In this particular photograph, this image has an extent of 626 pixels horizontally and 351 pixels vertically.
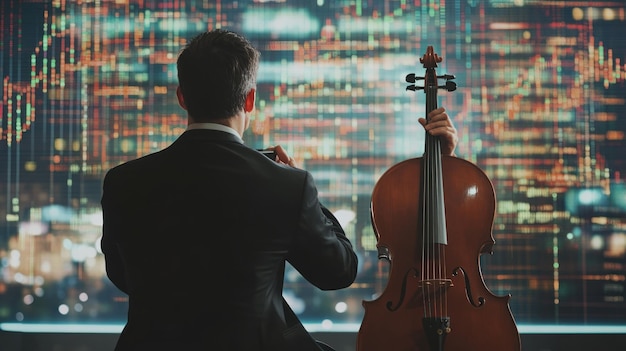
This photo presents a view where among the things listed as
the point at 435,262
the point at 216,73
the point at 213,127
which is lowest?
the point at 435,262

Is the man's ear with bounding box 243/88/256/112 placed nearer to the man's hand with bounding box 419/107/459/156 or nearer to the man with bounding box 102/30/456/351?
the man with bounding box 102/30/456/351

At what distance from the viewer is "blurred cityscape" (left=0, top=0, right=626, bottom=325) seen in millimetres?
3348

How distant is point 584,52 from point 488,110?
1.61 feet

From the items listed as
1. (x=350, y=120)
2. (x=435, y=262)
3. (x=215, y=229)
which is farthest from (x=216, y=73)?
(x=350, y=120)

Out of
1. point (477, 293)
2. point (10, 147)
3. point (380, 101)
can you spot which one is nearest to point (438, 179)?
point (477, 293)

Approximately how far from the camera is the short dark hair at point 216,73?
1.49 m

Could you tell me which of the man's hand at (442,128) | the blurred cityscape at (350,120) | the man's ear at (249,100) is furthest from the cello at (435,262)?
the blurred cityscape at (350,120)

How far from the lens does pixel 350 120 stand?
342 centimetres

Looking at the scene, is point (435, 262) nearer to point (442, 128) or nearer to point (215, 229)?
point (442, 128)

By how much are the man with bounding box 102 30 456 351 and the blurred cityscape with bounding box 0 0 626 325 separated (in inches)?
74.8

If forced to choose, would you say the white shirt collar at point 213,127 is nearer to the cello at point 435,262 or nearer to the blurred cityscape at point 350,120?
the cello at point 435,262

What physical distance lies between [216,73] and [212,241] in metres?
0.32

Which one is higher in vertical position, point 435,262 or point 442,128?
point 442,128

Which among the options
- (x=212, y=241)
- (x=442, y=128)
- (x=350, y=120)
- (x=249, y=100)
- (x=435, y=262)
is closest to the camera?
(x=212, y=241)
